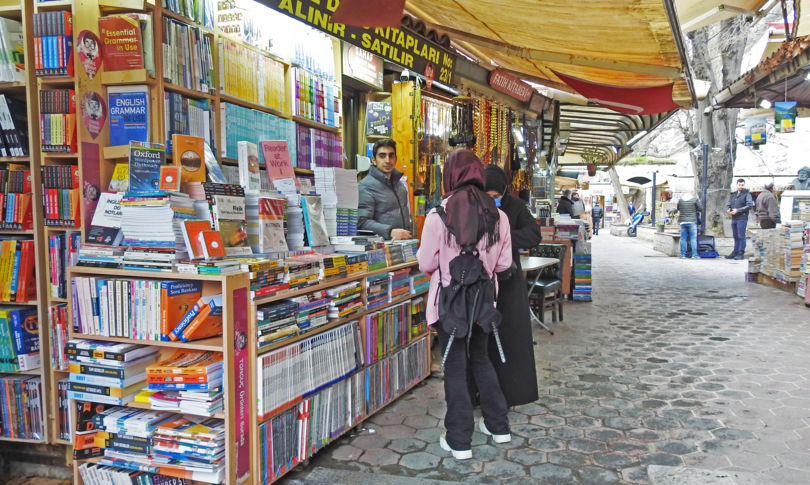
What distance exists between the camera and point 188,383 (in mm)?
2414

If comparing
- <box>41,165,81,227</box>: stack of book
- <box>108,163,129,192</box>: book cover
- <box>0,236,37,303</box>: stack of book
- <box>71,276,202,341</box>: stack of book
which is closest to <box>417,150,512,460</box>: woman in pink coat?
Answer: <box>71,276,202,341</box>: stack of book

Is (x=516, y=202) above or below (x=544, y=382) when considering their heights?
above

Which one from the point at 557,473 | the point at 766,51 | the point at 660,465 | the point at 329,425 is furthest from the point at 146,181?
the point at 766,51

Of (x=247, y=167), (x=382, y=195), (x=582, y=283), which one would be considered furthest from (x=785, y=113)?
(x=247, y=167)

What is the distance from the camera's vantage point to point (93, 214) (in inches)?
112

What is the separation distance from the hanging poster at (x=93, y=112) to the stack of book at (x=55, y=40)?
7.0 inches

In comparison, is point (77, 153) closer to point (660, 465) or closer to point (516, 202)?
point (516, 202)

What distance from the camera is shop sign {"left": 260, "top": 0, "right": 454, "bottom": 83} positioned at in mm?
2734

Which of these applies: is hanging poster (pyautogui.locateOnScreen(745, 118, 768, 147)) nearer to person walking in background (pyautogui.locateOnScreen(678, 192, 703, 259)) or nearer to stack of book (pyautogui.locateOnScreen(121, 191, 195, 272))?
person walking in background (pyautogui.locateOnScreen(678, 192, 703, 259))

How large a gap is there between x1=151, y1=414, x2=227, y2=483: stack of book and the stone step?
7.08ft

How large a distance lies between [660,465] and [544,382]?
58.2 inches

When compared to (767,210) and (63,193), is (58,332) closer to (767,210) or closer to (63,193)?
(63,193)

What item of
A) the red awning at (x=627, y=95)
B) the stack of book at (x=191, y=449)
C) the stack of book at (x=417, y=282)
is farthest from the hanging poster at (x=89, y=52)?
the red awning at (x=627, y=95)

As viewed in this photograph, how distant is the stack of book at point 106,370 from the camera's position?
2545 millimetres
